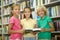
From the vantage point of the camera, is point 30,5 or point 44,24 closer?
point 44,24

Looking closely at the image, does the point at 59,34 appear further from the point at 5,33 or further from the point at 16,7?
the point at 5,33

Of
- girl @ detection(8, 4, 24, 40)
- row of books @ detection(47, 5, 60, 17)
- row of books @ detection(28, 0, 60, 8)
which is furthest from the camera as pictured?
row of books @ detection(28, 0, 60, 8)

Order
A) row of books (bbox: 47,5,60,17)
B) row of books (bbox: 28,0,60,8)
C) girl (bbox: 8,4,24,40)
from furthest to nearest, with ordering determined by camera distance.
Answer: row of books (bbox: 28,0,60,8) → row of books (bbox: 47,5,60,17) → girl (bbox: 8,4,24,40)

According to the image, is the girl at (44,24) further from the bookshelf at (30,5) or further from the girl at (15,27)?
the bookshelf at (30,5)

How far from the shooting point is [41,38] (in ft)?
9.00

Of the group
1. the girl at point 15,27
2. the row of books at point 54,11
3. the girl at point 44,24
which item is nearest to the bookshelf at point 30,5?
the row of books at point 54,11

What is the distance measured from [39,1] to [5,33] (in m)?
1.74

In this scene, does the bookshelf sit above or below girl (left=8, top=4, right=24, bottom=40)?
above

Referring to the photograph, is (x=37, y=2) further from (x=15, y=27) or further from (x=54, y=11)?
(x=15, y=27)

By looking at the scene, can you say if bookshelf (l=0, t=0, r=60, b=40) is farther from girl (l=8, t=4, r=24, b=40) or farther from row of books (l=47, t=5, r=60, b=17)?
girl (l=8, t=4, r=24, b=40)

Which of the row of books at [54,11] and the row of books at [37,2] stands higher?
the row of books at [37,2]

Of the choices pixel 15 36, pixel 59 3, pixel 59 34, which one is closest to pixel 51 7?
pixel 59 3

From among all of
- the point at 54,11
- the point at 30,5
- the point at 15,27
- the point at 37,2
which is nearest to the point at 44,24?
the point at 15,27

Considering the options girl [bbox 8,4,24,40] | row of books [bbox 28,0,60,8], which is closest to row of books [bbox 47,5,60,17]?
row of books [bbox 28,0,60,8]
